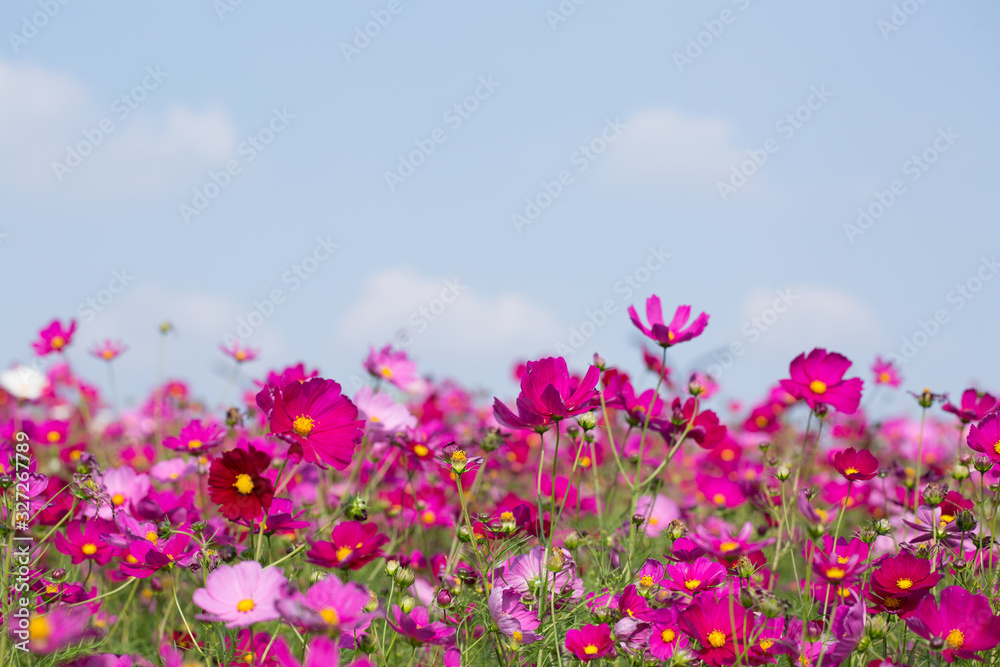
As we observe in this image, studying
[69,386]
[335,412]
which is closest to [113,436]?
[69,386]

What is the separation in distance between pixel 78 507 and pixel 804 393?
169 centimetres

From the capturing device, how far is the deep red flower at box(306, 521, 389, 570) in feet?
4.95

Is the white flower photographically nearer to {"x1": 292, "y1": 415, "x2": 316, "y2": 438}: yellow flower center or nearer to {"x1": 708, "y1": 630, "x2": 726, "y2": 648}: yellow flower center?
{"x1": 292, "y1": 415, "x2": 316, "y2": 438}: yellow flower center

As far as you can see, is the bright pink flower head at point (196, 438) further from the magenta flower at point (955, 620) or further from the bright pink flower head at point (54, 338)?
the magenta flower at point (955, 620)

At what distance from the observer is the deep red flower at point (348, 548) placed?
1509mm

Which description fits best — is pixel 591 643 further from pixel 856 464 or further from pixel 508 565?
pixel 856 464

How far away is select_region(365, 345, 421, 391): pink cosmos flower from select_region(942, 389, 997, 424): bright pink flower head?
54.1 inches

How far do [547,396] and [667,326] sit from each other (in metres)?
0.45

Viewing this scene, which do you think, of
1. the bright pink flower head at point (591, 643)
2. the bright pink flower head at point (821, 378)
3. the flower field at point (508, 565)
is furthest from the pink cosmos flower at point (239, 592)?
the bright pink flower head at point (821, 378)

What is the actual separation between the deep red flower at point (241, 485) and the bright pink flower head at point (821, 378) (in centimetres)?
107

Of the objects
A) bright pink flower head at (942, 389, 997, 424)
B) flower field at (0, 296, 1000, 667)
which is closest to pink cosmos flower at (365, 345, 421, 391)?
flower field at (0, 296, 1000, 667)

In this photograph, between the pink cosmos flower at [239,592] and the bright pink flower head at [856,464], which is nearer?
the pink cosmos flower at [239,592]

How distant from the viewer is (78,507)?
198 centimetres

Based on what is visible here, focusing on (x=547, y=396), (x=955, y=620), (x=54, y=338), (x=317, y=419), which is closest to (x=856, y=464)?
(x=955, y=620)
